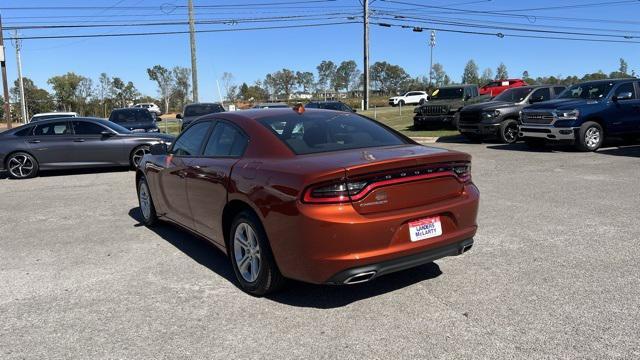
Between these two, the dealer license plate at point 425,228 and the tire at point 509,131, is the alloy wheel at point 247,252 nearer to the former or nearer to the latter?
the dealer license plate at point 425,228

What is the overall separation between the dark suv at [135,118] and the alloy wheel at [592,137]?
1358 cm

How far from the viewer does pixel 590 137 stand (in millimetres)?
13609

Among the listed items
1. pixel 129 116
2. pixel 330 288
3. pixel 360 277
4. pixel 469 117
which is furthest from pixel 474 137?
pixel 360 277

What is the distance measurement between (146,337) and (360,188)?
71.2 inches

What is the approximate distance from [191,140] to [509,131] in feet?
42.5

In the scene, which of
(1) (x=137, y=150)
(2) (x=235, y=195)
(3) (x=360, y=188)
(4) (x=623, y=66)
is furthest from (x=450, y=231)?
(4) (x=623, y=66)

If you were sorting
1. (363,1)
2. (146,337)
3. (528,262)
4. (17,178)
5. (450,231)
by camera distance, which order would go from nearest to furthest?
(146,337) → (450,231) → (528,262) → (17,178) → (363,1)

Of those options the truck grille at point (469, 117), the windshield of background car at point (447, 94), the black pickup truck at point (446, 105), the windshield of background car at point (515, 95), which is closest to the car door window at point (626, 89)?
the windshield of background car at point (515, 95)

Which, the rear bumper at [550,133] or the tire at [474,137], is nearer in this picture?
the rear bumper at [550,133]

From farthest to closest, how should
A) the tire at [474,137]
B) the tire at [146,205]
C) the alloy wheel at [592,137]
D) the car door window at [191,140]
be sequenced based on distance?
the tire at [474,137] < the alloy wheel at [592,137] < the tire at [146,205] < the car door window at [191,140]

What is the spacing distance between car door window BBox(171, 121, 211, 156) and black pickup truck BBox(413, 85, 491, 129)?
1617cm

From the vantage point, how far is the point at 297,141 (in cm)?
448

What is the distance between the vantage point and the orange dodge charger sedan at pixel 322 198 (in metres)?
3.72

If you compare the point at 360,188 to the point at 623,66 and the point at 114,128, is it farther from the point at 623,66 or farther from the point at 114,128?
the point at 623,66
